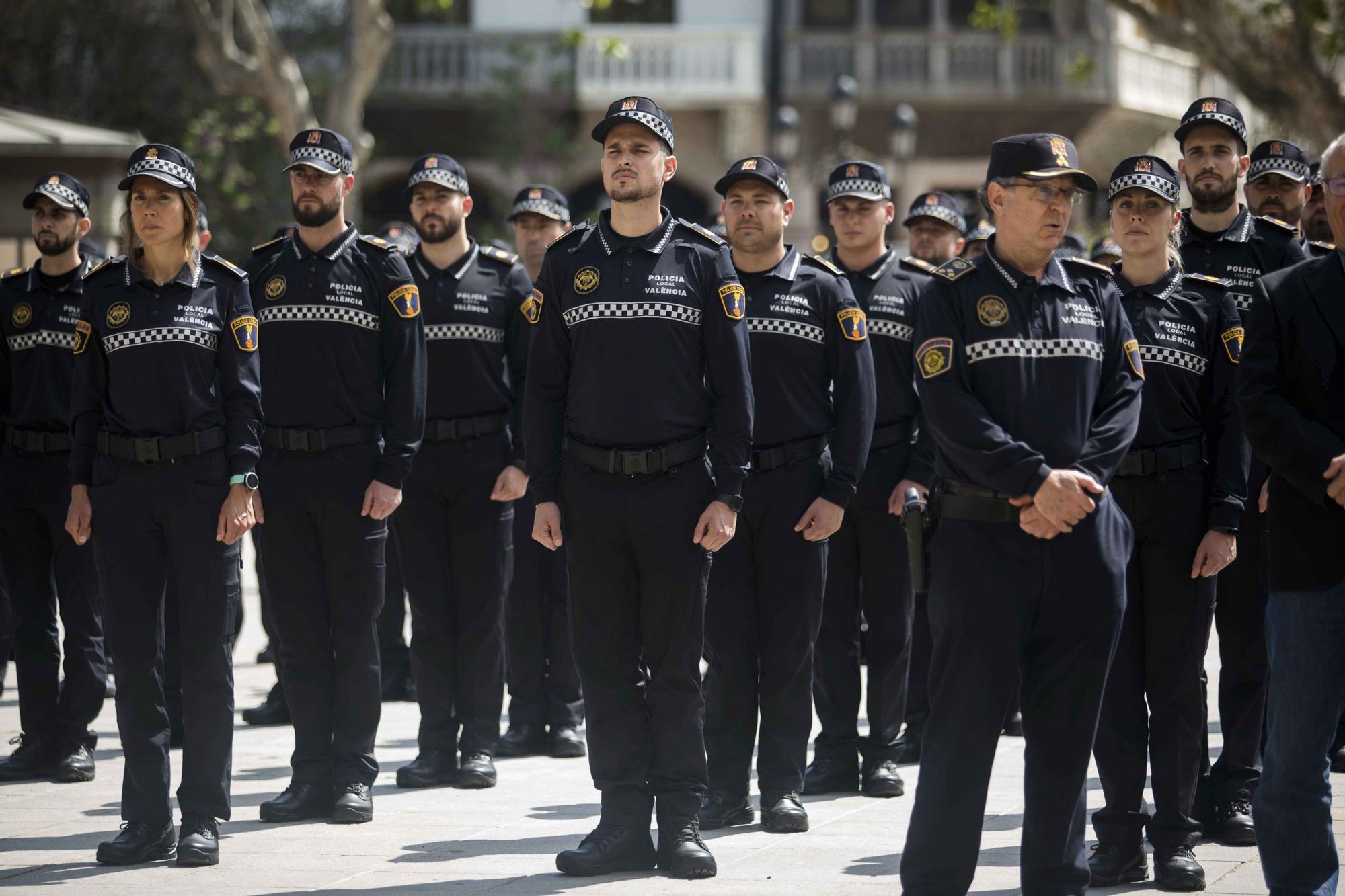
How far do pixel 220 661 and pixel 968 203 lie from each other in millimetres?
25987

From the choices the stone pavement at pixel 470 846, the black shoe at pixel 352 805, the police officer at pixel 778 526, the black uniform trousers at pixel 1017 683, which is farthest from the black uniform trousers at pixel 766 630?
the black uniform trousers at pixel 1017 683

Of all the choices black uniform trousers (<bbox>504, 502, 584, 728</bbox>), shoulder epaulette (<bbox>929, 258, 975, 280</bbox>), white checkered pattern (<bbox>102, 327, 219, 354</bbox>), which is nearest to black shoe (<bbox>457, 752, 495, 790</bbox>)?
black uniform trousers (<bbox>504, 502, 584, 728</bbox>)

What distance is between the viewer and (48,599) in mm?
8531

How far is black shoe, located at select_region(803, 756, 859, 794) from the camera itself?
26.3ft

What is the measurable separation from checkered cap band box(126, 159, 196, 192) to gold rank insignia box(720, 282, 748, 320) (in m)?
2.07

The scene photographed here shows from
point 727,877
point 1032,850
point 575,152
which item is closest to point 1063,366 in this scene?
point 1032,850

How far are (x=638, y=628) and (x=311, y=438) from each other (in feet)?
5.79

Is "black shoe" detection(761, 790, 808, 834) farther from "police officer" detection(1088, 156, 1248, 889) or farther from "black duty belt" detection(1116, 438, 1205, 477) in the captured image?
"black duty belt" detection(1116, 438, 1205, 477)

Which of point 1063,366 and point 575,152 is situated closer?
point 1063,366

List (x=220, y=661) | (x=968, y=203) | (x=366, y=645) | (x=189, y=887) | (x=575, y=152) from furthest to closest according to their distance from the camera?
(x=968, y=203), (x=575, y=152), (x=366, y=645), (x=220, y=661), (x=189, y=887)

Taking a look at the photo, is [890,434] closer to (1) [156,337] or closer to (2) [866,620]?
(2) [866,620]

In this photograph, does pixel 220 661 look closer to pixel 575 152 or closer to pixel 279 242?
pixel 279 242

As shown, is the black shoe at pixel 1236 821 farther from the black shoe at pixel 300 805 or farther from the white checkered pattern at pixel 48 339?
the white checkered pattern at pixel 48 339

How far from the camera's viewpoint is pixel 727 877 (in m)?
6.34
